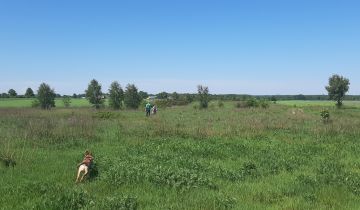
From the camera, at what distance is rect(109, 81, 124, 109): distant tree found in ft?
217

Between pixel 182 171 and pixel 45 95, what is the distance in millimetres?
61719

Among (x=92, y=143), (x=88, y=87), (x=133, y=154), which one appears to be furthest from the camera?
(x=88, y=87)

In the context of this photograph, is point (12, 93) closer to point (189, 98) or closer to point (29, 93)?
point (29, 93)

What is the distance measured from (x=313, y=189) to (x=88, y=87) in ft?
194

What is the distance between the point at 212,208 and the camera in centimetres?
1026

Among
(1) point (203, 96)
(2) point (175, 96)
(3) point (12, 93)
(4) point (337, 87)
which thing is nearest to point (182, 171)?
(1) point (203, 96)

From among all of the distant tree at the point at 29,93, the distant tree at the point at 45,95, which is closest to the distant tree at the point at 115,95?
the distant tree at the point at 45,95

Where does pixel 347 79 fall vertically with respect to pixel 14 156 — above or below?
above

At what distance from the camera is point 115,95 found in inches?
2618

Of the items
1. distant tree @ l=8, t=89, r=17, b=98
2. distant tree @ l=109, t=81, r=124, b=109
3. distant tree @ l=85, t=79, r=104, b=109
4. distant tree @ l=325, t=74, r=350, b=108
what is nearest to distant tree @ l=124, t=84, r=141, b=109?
distant tree @ l=109, t=81, r=124, b=109

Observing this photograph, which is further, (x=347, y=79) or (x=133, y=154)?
(x=347, y=79)

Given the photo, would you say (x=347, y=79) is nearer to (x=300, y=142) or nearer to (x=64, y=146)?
(x=300, y=142)

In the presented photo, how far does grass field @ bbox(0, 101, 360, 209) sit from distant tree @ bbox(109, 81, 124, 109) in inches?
1663

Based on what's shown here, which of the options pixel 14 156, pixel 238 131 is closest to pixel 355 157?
pixel 238 131
